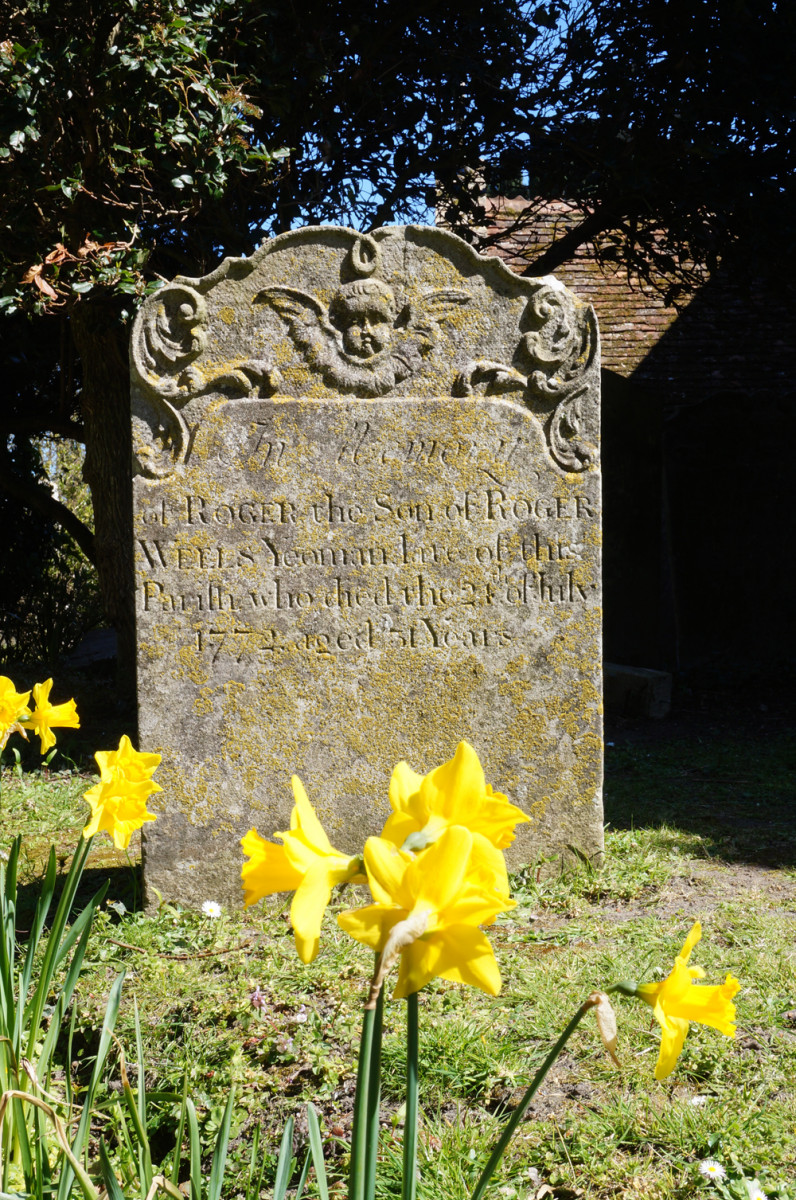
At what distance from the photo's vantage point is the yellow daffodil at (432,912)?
2.73ft

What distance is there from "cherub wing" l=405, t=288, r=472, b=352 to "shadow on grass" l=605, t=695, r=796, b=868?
2441 millimetres

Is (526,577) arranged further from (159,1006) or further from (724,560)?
(724,560)

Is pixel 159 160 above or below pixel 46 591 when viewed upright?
above

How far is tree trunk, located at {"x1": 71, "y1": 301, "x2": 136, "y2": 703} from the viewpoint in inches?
258

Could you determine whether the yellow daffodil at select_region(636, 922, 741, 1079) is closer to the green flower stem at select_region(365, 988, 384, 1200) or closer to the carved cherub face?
the green flower stem at select_region(365, 988, 384, 1200)

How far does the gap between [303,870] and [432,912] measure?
16 centimetres

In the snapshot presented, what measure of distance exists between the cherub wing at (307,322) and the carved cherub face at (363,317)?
0.14 feet

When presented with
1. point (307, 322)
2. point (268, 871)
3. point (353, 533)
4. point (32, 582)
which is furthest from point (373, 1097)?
point (32, 582)

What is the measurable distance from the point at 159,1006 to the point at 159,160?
14.4 ft

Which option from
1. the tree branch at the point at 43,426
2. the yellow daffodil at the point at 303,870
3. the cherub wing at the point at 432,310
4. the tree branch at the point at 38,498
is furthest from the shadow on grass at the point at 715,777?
the tree branch at the point at 43,426

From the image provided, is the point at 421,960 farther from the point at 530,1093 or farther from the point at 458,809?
the point at 530,1093

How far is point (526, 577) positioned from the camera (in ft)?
12.0

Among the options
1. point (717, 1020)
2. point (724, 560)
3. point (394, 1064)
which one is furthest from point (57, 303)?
point (724, 560)

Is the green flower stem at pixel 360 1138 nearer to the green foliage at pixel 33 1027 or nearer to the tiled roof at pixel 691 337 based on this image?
the green foliage at pixel 33 1027
